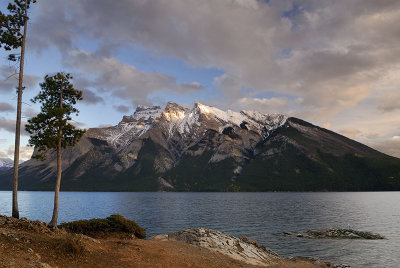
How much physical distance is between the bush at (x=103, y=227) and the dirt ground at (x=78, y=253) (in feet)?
30.0

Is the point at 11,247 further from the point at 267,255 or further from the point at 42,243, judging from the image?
the point at 267,255

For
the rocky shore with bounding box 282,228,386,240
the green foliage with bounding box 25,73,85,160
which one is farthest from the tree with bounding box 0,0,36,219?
the rocky shore with bounding box 282,228,386,240

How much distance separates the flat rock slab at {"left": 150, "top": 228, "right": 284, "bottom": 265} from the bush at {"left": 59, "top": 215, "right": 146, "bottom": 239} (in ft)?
14.1

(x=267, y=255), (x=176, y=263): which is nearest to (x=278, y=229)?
(x=267, y=255)

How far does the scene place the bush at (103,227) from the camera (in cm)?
3834

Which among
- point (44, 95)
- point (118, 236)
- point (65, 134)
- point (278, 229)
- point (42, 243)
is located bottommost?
point (278, 229)

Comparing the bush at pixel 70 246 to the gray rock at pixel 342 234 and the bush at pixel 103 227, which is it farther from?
the gray rock at pixel 342 234

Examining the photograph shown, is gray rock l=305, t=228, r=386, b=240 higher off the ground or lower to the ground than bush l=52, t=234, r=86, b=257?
lower

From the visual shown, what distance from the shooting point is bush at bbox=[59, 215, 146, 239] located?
126ft

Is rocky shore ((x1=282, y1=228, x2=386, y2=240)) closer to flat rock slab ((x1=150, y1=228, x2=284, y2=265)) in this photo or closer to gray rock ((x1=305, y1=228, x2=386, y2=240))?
gray rock ((x1=305, y1=228, x2=386, y2=240))

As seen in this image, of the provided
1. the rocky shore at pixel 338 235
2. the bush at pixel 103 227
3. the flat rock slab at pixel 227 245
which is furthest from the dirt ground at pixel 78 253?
the rocky shore at pixel 338 235

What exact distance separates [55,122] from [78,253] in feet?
64.3

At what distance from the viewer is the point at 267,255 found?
40.3 meters

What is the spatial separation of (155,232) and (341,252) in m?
41.5
